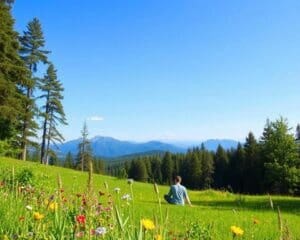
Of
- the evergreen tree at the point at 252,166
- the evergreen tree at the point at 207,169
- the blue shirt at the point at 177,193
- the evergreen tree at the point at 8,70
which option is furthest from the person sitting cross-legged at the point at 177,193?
the evergreen tree at the point at 207,169

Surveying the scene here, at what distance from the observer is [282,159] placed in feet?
176

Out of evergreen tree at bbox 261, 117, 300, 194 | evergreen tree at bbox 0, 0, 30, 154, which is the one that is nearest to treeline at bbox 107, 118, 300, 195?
evergreen tree at bbox 261, 117, 300, 194

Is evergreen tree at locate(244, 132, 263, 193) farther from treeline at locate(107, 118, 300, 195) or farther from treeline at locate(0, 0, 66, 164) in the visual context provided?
treeline at locate(0, 0, 66, 164)

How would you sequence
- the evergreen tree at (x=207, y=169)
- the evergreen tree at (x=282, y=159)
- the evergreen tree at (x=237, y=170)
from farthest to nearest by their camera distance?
1. the evergreen tree at (x=207, y=169)
2. the evergreen tree at (x=237, y=170)
3. the evergreen tree at (x=282, y=159)

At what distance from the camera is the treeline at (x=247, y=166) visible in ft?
174

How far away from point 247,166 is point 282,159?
886 inches

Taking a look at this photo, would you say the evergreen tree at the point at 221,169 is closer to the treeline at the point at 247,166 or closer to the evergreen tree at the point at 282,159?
the treeline at the point at 247,166

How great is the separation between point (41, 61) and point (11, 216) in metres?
41.9

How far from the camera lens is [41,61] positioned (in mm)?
44656

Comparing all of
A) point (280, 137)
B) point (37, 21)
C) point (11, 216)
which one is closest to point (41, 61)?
point (37, 21)

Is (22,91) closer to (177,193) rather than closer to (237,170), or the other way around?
(177,193)

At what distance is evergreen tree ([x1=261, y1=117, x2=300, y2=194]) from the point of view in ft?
171

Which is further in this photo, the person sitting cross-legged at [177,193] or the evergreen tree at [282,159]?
the evergreen tree at [282,159]

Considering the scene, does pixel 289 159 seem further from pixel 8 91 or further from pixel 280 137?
pixel 8 91
